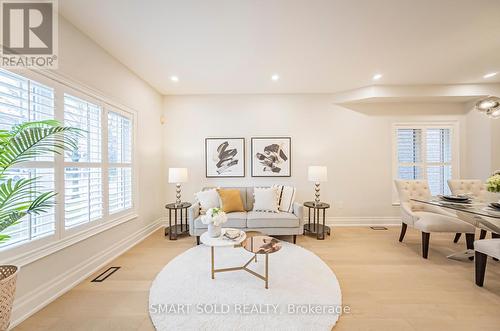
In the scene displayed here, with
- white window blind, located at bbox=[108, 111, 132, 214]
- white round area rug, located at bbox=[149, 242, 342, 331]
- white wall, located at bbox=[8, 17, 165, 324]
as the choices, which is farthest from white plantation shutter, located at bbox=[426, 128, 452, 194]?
white window blind, located at bbox=[108, 111, 132, 214]

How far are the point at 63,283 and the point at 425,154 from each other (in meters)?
6.11

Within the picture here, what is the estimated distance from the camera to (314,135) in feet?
13.8

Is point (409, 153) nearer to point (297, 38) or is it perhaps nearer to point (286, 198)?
point (286, 198)

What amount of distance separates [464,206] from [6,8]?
5.01m

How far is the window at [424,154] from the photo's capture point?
13.8 feet

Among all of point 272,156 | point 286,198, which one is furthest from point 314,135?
point 286,198

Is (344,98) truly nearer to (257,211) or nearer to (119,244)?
(257,211)

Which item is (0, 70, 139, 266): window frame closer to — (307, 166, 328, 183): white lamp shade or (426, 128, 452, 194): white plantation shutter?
(307, 166, 328, 183): white lamp shade

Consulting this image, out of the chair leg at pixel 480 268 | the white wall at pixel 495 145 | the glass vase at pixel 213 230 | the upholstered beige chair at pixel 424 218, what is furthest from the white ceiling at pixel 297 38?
the chair leg at pixel 480 268

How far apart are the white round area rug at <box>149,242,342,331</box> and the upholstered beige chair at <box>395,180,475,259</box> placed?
5.05 feet

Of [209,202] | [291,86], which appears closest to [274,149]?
[291,86]

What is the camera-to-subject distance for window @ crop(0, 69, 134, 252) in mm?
1685

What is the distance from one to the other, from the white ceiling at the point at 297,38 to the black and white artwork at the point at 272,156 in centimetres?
118

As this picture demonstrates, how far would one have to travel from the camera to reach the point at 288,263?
2574mm
